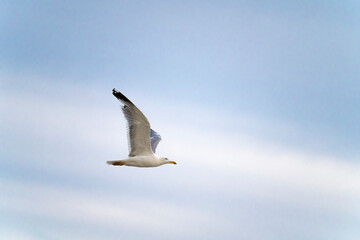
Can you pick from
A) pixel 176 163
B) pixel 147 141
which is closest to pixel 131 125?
pixel 147 141

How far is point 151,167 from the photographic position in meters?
24.4

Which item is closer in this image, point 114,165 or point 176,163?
point 114,165

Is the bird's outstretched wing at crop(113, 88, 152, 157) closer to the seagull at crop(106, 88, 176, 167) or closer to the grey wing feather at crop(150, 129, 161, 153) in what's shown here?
the seagull at crop(106, 88, 176, 167)

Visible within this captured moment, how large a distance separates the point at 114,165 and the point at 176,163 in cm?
327

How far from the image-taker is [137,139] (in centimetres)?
2361

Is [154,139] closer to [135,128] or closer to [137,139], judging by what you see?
[137,139]

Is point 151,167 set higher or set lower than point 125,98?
lower

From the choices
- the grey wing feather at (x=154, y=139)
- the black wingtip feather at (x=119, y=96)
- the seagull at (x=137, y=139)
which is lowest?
the seagull at (x=137, y=139)

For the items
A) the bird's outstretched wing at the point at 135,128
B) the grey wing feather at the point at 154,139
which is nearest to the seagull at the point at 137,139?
the bird's outstretched wing at the point at 135,128

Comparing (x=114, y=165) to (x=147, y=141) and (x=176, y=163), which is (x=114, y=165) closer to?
(x=147, y=141)

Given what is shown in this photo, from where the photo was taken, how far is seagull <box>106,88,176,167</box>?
893 inches

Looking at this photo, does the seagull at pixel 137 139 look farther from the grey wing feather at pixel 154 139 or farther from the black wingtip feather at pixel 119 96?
the grey wing feather at pixel 154 139

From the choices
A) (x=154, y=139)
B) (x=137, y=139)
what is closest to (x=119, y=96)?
(x=137, y=139)

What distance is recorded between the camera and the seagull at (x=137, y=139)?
22688 millimetres
